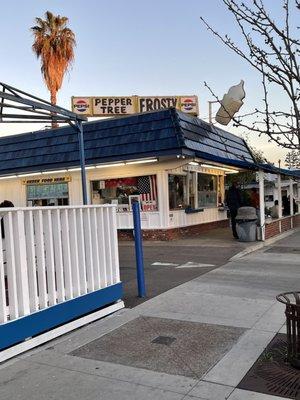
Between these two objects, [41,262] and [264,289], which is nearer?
[41,262]

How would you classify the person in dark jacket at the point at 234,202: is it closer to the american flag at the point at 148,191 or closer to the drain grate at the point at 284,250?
the drain grate at the point at 284,250

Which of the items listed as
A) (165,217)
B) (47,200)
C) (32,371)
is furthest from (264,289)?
(47,200)

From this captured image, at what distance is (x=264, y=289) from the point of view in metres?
7.73

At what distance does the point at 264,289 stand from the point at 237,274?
142 centimetres

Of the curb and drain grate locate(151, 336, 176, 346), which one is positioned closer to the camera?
drain grate locate(151, 336, 176, 346)

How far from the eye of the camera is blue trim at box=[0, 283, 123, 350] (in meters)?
4.83

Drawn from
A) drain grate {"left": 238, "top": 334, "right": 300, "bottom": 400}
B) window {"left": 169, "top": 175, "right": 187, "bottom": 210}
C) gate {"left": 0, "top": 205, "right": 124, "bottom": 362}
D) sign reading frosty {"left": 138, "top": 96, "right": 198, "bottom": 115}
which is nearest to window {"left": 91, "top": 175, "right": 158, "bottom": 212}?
window {"left": 169, "top": 175, "right": 187, "bottom": 210}

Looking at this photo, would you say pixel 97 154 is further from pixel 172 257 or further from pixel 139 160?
pixel 172 257

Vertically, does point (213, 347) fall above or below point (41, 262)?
below

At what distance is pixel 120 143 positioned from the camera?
1551 cm

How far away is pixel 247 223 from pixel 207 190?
4.89 metres

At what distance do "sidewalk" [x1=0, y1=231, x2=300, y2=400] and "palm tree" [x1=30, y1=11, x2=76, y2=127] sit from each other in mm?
25841

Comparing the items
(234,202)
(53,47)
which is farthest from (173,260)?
(53,47)

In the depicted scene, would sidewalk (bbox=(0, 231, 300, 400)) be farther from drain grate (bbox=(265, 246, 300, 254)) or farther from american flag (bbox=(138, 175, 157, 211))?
american flag (bbox=(138, 175, 157, 211))
